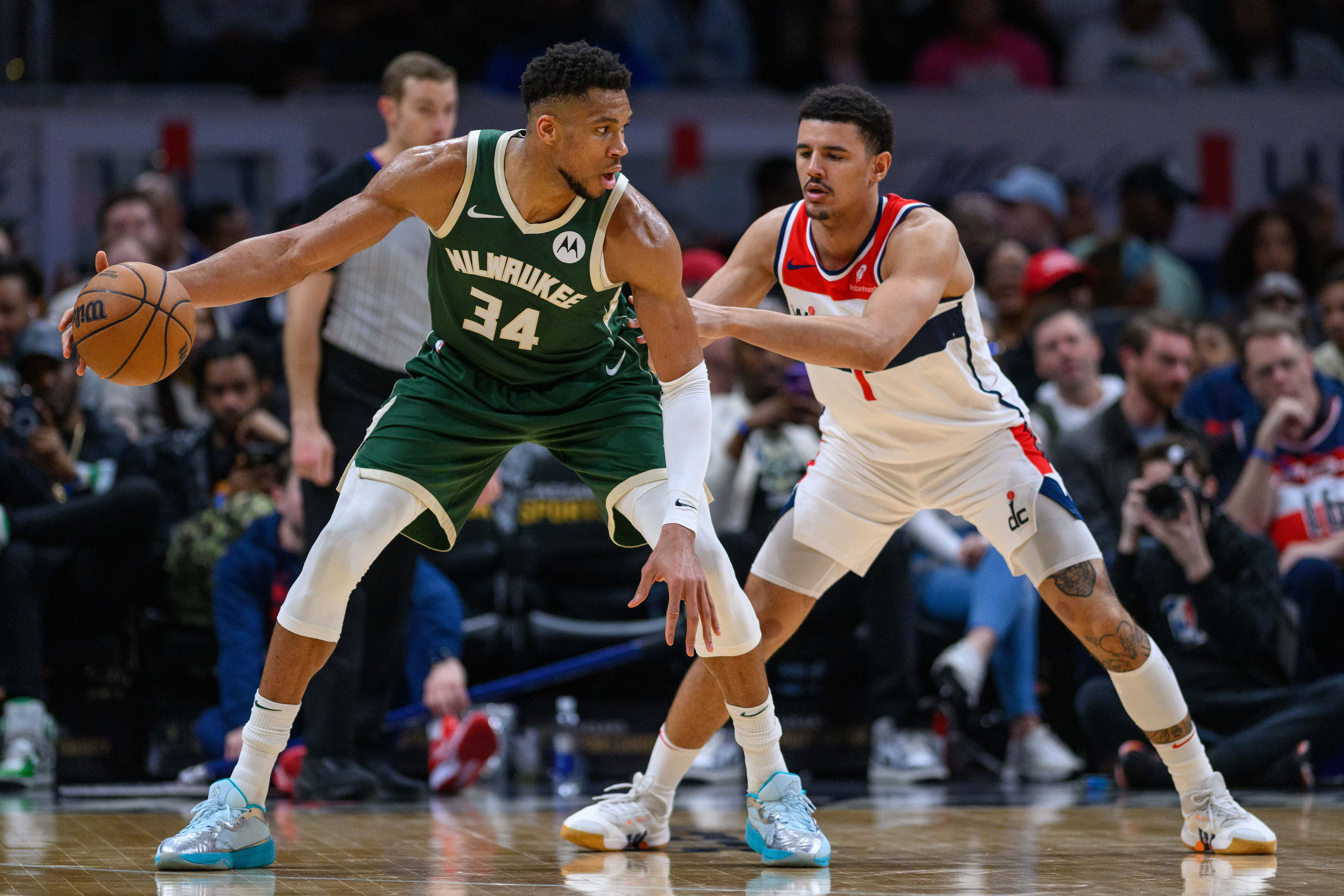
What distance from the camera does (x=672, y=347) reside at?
3967 mm

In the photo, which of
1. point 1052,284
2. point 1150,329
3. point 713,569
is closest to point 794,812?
point 713,569

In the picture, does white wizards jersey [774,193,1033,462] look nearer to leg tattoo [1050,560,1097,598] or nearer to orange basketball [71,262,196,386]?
leg tattoo [1050,560,1097,598]

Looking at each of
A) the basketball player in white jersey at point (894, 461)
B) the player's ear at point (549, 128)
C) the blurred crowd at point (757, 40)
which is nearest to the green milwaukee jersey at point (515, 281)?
the player's ear at point (549, 128)

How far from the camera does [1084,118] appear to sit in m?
10.4

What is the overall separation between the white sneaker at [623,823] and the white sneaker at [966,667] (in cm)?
236

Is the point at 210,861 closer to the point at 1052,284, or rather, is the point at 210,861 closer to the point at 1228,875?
the point at 1228,875

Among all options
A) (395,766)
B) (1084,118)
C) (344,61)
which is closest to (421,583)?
(395,766)

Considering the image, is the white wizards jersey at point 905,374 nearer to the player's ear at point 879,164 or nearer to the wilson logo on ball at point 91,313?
the player's ear at point 879,164

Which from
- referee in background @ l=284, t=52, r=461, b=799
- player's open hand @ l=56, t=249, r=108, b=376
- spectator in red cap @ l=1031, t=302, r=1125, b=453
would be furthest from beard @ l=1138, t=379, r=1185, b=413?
player's open hand @ l=56, t=249, r=108, b=376

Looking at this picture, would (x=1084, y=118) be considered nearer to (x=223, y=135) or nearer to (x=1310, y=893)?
(x=223, y=135)

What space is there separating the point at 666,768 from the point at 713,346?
350 centimetres

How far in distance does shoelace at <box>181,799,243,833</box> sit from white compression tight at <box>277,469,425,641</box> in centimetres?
47

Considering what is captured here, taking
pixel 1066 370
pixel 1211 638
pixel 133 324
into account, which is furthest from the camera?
pixel 1066 370

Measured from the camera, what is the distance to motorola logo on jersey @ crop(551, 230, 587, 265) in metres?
4.04
